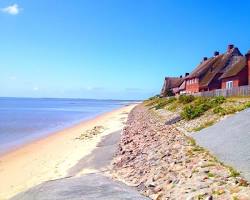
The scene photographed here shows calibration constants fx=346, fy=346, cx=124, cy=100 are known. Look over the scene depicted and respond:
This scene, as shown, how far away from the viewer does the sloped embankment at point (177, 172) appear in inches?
309

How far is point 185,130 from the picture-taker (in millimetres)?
17312

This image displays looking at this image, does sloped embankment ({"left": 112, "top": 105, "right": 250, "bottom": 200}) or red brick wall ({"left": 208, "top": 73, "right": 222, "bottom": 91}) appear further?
red brick wall ({"left": 208, "top": 73, "right": 222, "bottom": 91})

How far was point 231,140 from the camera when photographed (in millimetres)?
11945

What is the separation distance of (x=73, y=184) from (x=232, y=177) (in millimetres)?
4866

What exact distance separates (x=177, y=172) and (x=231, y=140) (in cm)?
298

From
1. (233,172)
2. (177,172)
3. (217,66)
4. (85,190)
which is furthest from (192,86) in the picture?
(233,172)

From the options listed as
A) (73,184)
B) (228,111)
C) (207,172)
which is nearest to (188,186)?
(207,172)

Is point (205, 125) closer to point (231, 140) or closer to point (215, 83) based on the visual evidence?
point (231, 140)

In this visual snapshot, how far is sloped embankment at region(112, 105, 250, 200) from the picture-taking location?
784 centimetres

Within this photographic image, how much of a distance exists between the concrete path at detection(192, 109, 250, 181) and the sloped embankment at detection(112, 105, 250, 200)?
32cm

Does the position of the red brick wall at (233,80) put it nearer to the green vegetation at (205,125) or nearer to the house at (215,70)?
the house at (215,70)

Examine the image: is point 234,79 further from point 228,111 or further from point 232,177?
point 232,177

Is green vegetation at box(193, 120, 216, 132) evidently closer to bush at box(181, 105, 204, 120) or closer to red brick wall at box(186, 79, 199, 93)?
bush at box(181, 105, 204, 120)

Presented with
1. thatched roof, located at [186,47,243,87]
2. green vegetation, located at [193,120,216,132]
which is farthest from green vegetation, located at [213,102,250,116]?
thatched roof, located at [186,47,243,87]
